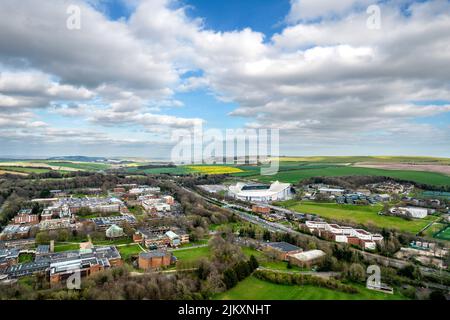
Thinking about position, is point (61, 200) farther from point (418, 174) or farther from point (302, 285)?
point (418, 174)

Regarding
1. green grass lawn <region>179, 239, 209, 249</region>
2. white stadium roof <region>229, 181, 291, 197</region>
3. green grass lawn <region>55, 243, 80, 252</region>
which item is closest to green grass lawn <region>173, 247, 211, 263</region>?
green grass lawn <region>179, 239, 209, 249</region>

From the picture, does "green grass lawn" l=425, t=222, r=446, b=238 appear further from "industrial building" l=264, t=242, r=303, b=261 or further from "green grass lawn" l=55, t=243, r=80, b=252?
"green grass lawn" l=55, t=243, r=80, b=252

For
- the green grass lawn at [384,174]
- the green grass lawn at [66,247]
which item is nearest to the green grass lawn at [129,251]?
the green grass lawn at [66,247]

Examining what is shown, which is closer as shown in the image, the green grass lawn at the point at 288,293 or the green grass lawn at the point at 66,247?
the green grass lawn at the point at 288,293

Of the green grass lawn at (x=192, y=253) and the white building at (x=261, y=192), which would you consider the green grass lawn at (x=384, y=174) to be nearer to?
the white building at (x=261, y=192)

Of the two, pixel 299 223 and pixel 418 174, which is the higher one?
pixel 418 174
